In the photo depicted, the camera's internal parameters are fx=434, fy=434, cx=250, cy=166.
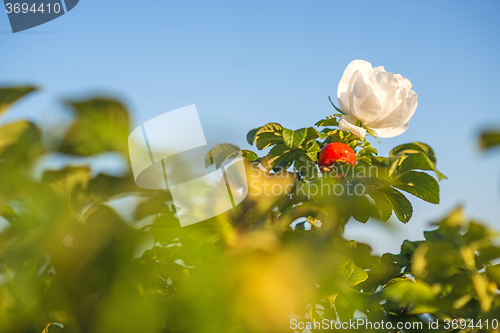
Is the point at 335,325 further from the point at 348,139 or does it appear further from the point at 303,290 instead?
the point at 348,139

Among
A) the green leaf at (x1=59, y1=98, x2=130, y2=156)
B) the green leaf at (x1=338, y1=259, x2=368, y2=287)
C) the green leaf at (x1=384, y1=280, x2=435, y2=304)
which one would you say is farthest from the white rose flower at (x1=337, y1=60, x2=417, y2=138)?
the green leaf at (x1=59, y1=98, x2=130, y2=156)

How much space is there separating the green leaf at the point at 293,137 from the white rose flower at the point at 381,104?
0.37 feet

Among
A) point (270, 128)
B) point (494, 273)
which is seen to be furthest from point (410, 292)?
point (270, 128)

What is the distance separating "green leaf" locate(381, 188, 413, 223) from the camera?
76cm

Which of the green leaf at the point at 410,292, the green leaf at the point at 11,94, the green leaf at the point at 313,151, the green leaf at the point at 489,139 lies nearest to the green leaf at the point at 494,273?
the green leaf at the point at 410,292

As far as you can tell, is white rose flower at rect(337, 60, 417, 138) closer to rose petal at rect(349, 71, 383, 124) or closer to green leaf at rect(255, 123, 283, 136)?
rose petal at rect(349, 71, 383, 124)

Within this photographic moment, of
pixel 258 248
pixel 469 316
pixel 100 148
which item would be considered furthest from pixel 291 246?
pixel 469 316

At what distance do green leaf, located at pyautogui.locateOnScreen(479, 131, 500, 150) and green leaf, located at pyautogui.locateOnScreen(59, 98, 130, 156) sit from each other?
306mm

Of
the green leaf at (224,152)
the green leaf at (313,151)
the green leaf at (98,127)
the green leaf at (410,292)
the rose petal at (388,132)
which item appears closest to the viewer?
the green leaf at (98,127)

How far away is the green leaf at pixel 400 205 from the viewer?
0.76 metres

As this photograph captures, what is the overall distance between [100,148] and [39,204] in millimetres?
60

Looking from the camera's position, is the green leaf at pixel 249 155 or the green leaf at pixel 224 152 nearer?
the green leaf at pixel 224 152

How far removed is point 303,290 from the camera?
327 mm

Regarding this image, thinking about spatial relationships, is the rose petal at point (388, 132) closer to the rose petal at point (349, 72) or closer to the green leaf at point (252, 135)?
the rose petal at point (349, 72)
